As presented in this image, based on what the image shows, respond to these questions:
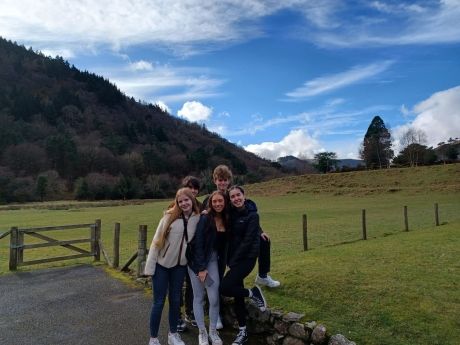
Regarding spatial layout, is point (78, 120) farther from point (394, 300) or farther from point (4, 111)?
point (394, 300)

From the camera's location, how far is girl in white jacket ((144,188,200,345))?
5680 millimetres

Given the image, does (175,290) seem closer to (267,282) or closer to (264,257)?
(264,257)

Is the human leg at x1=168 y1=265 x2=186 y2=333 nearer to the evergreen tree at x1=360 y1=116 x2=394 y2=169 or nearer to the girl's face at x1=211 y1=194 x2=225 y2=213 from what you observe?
the girl's face at x1=211 y1=194 x2=225 y2=213

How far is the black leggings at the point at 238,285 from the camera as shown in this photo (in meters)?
5.80

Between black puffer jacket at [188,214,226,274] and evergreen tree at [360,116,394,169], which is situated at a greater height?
evergreen tree at [360,116,394,169]

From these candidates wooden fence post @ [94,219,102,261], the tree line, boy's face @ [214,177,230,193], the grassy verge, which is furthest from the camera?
the tree line

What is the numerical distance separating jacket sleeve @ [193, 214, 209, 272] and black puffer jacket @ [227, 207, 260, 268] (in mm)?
479

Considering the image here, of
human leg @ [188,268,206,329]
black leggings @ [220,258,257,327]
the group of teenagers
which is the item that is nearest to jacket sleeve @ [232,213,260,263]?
the group of teenagers

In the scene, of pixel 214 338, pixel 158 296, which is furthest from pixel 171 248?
pixel 214 338

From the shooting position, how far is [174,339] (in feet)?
19.0

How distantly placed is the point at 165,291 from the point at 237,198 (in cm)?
168

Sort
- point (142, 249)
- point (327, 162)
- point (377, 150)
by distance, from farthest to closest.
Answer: point (327, 162) < point (377, 150) < point (142, 249)

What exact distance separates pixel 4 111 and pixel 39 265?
6126 inches

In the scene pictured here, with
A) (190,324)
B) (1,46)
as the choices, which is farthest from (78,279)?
(1,46)
